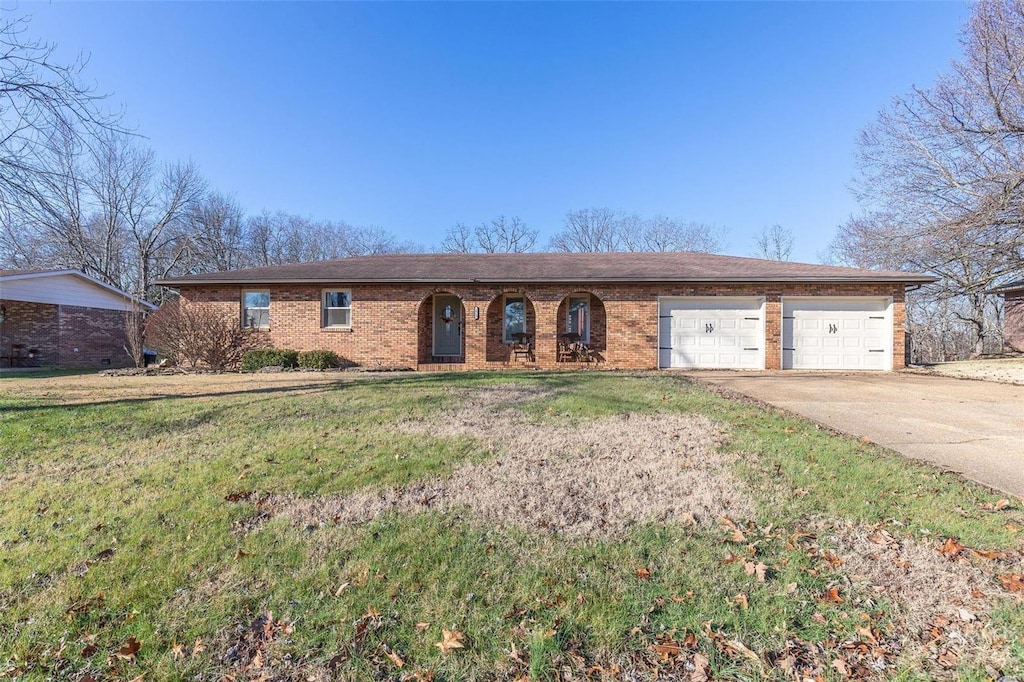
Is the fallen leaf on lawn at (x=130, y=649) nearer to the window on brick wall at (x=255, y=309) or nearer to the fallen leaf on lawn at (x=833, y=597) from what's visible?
the fallen leaf on lawn at (x=833, y=597)

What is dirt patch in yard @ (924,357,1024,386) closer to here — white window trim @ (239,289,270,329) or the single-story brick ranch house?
the single-story brick ranch house

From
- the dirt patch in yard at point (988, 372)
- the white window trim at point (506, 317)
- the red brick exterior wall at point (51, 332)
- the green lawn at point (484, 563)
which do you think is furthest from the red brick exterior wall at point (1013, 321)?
the red brick exterior wall at point (51, 332)

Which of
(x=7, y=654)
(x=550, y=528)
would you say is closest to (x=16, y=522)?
(x=7, y=654)

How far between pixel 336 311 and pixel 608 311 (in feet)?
26.1

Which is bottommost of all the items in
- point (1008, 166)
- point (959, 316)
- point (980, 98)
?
point (959, 316)

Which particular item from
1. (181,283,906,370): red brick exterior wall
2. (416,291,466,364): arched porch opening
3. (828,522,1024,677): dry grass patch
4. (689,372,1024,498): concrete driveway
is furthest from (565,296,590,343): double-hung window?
(828,522,1024,677): dry grass patch

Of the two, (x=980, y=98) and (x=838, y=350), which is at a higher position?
(x=980, y=98)

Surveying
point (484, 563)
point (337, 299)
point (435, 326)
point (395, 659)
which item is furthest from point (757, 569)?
point (435, 326)

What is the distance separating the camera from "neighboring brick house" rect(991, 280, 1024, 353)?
17.8 metres

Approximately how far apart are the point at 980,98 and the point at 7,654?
24.1m

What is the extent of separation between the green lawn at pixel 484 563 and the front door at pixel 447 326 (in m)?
10.5

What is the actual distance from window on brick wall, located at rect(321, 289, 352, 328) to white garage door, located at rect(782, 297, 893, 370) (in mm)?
12378

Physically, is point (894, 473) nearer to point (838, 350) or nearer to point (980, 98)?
point (838, 350)

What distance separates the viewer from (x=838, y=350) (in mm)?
12516
